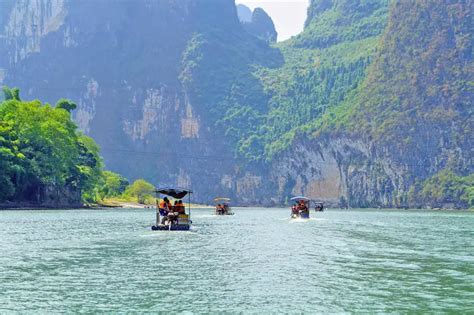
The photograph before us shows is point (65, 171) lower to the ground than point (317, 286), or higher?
higher

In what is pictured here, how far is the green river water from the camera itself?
25.6 m

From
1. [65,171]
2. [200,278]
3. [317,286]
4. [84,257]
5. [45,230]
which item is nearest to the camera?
[317,286]

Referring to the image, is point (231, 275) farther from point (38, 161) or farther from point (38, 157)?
point (38, 157)

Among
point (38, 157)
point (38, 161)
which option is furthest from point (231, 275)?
point (38, 157)

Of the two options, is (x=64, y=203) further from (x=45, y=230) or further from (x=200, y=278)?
(x=200, y=278)

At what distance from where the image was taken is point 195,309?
2473cm

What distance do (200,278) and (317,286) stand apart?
5.53 metres

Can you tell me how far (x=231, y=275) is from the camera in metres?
32.9

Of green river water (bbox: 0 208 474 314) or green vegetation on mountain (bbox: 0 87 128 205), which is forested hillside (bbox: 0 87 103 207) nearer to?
green vegetation on mountain (bbox: 0 87 128 205)

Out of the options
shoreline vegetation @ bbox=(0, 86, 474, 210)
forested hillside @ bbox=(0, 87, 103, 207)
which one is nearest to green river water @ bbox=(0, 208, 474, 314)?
forested hillside @ bbox=(0, 87, 103, 207)

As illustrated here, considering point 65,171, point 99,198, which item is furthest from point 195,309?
point 99,198

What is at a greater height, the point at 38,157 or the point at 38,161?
the point at 38,157

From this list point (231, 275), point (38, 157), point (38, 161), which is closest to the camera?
point (231, 275)

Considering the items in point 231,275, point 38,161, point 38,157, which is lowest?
point 231,275
